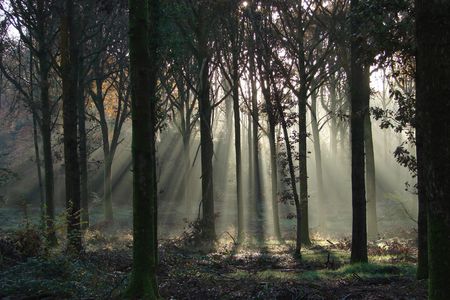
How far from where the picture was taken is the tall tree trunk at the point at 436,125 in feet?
18.1

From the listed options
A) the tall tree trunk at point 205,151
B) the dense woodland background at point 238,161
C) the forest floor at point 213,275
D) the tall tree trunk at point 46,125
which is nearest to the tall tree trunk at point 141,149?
the dense woodland background at point 238,161

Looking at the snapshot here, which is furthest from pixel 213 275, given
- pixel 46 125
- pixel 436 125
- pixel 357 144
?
pixel 46 125

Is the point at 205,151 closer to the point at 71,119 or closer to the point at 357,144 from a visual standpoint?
the point at 71,119

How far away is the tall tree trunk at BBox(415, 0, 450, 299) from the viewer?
5.52 meters

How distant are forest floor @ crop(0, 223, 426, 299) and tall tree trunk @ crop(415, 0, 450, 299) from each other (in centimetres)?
291

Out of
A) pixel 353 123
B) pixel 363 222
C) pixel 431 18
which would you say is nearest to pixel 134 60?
pixel 431 18

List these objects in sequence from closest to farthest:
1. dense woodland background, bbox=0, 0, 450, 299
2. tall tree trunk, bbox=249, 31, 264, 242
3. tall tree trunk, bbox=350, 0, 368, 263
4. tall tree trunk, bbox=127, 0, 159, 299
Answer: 1. dense woodland background, bbox=0, 0, 450, 299
2. tall tree trunk, bbox=127, 0, 159, 299
3. tall tree trunk, bbox=350, 0, 368, 263
4. tall tree trunk, bbox=249, 31, 264, 242

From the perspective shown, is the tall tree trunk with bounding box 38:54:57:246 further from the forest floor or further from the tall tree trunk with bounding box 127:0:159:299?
the tall tree trunk with bounding box 127:0:159:299

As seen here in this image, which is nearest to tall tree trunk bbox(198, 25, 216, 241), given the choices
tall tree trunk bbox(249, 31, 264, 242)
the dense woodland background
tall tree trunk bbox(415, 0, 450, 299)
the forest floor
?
the dense woodland background

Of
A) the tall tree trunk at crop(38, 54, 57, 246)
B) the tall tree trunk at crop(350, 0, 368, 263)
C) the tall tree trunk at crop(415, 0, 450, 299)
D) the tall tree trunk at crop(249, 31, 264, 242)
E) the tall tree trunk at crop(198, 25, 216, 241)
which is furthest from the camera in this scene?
the tall tree trunk at crop(249, 31, 264, 242)

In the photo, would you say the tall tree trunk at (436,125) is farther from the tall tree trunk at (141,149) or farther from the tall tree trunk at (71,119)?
the tall tree trunk at (71,119)

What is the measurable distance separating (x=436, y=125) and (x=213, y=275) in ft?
25.9

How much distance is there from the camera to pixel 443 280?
5691mm

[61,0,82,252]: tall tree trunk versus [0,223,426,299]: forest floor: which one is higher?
[61,0,82,252]: tall tree trunk
